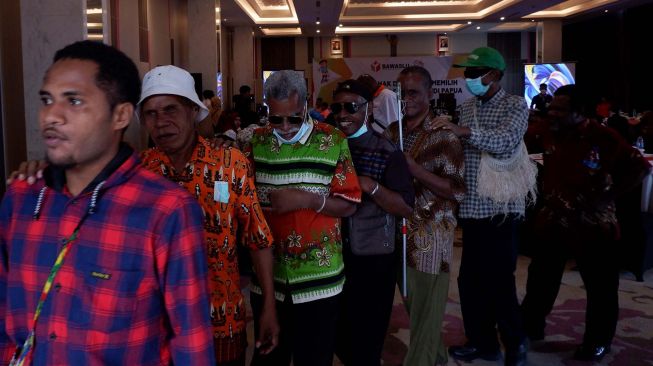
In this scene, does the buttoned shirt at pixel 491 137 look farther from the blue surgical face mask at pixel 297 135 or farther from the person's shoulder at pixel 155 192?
the person's shoulder at pixel 155 192

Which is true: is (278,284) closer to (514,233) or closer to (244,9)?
(514,233)

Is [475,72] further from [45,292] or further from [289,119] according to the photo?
[45,292]

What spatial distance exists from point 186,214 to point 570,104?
8.93ft

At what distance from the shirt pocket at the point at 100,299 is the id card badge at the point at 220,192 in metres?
0.67

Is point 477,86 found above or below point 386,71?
below

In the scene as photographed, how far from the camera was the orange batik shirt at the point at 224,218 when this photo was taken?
1938 mm

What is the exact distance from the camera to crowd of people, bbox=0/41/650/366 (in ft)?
4.24

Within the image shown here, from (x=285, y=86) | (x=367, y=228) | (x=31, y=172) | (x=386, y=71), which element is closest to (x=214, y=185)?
(x=285, y=86)

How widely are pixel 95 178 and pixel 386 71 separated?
41.8 feet

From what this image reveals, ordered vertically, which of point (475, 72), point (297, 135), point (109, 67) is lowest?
point (297, 135)

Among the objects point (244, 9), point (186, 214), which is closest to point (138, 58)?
point (244, 9)

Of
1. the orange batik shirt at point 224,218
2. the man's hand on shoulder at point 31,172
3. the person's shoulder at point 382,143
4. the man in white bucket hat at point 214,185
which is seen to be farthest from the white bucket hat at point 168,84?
the person's shoulder at point 382,143

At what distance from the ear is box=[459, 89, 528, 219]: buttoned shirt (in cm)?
211

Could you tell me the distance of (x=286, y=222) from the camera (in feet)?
7.43
